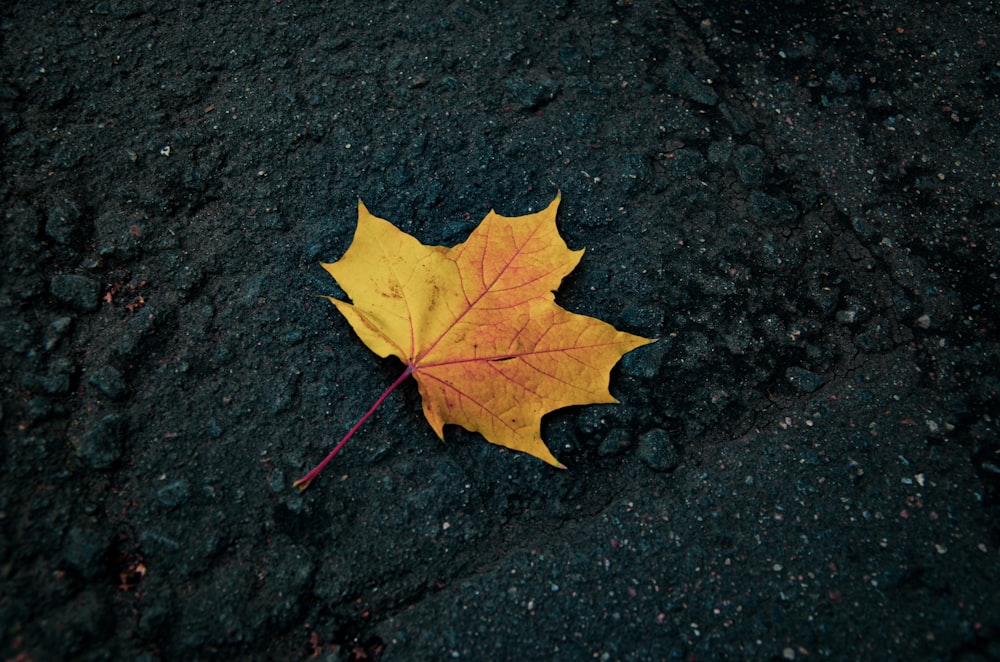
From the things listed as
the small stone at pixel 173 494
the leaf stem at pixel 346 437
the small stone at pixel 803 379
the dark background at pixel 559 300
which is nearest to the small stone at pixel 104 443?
the dark background at pixel 559 300

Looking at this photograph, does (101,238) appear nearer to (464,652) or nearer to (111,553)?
(111,553)

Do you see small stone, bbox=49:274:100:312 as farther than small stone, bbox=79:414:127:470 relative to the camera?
Yes

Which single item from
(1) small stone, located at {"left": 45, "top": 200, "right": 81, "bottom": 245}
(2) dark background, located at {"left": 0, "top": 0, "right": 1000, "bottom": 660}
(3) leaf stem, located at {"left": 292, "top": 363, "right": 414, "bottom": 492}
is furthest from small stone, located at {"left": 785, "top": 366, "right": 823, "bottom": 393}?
(1) small stone, located at {"left": 45, "top": 200, "right": 81, "bottom": 245}

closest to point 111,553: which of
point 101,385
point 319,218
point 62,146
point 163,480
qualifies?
point 163,480

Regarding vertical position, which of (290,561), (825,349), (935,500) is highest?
(290,561)

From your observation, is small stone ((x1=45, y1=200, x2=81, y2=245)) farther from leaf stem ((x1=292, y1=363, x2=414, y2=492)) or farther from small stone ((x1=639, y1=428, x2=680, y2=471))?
small stone ((x1=639, y1=428, x2=680, y2=471))

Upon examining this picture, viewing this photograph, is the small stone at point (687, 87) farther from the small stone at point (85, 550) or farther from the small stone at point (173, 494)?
the small stone at point (85, 550)
